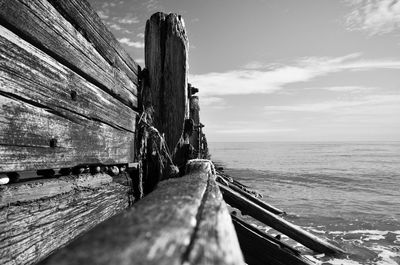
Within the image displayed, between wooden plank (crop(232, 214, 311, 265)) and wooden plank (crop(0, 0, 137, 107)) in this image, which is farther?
wooden plank (crop(232, 214, 311, 265))

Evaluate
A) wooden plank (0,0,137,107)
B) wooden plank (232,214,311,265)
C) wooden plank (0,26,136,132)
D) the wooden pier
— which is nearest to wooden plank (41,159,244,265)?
the wooden pier

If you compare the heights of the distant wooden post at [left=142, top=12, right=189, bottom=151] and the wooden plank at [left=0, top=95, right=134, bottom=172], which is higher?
the distant wooden post at [left=142, top=12, right=189, bottom=151]

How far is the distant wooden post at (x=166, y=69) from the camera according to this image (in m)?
2.87

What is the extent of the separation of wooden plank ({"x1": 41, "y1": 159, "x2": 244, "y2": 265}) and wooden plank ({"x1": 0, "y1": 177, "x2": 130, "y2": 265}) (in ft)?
2.52

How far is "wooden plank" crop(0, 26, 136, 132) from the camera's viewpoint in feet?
3.75

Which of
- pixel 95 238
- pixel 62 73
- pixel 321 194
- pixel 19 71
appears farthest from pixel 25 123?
pixel 321 194

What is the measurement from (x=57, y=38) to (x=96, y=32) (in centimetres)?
49

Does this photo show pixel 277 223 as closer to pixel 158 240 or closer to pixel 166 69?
pixel 166 69

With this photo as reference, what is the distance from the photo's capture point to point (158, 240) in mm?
504

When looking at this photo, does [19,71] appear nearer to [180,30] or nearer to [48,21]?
[48,21]

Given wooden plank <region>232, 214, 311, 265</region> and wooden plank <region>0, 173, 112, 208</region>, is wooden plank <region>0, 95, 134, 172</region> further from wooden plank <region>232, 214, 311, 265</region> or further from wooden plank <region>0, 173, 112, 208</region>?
wooden plank <region>232, 214, 311, 265</region>

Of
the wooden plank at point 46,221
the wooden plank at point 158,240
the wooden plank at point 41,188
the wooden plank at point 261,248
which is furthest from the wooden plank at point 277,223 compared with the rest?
the wooden plank at point 158,240

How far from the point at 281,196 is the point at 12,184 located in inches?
617

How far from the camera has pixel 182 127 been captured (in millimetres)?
3008
